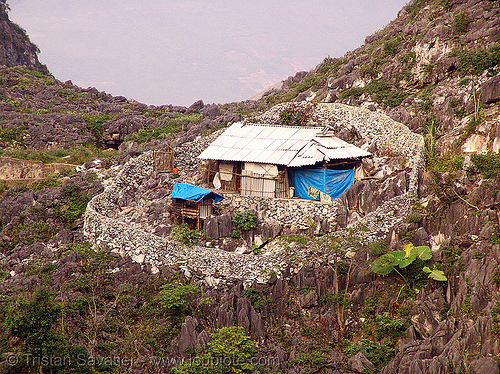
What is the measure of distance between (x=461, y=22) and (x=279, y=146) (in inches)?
715

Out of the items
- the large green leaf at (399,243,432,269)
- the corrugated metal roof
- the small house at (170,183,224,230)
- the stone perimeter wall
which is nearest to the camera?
the large green leaf at (399,243,432,269)

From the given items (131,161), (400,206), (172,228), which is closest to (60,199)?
(131,161)

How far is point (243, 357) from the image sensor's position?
75.6ft

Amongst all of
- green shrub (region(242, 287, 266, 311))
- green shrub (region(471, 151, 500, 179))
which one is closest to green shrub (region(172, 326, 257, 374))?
green shrub (region(242, 287, 266, 311))

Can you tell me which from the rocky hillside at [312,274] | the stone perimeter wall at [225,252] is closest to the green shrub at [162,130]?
the rocky hillside at [312,274]

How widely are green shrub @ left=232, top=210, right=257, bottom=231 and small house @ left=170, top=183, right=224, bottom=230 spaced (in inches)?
74.0

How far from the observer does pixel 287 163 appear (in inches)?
1197

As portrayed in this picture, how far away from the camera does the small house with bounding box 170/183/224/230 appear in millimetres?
29234

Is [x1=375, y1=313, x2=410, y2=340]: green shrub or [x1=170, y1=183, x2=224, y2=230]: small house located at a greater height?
[x1=170, y1=183, x2=224, y2=230]: small house

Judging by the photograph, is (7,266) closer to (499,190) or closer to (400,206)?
(400,206)

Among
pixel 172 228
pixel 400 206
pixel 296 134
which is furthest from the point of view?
pixel 296 134

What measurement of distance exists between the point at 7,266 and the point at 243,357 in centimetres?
1581

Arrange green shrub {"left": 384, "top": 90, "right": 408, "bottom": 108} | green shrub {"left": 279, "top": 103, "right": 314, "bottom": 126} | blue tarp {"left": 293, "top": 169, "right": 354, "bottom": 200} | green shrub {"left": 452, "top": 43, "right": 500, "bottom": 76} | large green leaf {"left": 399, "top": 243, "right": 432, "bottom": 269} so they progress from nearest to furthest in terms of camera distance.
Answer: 1. large green leaf {"left": 399, "top": 243, "right": 432, "bottom": 269}
2. blue tarp {"left": 293, "top": 169, "right": 354, "bottom": 200}
3. green shrub {"left": 452, "top": 43, "right": 500, "bottom": 76}
4. green shrub {"left": 279, "top": 103, "right": 314, "bottom": 126}
5. green shrub {"left": 384, "top": 90, "right": 408, "bottom": 108}

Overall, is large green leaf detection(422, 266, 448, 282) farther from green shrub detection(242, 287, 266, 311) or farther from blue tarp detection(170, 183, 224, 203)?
blue tarp detection(170, 183, 224, 203)
